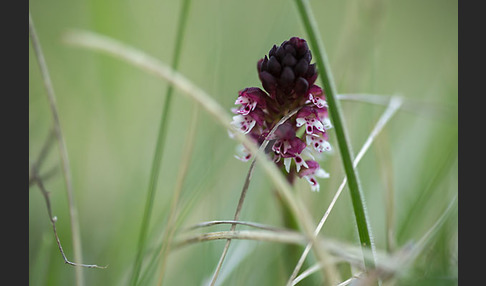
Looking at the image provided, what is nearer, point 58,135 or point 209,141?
point 58,135

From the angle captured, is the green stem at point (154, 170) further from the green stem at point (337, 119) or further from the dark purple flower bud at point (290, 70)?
the green stem at point (337, 119)

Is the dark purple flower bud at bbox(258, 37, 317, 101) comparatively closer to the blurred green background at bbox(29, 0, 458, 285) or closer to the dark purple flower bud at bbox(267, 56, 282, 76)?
the dark purple flower bud at bbox(267, 56, 282, 76)

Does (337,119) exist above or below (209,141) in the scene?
below

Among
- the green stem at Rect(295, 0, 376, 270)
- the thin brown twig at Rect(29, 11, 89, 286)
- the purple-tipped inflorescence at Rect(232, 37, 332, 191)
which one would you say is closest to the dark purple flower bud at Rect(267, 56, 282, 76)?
the purple-tipped inflorescence at Rect(232, 37, 332, 191)

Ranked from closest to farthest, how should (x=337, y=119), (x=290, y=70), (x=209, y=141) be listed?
(x=337, y=119), (x=290, y=70), (x=209, y=141)

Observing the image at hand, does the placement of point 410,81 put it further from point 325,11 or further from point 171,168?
point 171,168

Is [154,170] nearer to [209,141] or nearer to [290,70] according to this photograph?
[290,70]

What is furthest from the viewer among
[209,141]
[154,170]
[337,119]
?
[209,141]

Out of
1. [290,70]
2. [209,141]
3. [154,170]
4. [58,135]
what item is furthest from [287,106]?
[209,141]

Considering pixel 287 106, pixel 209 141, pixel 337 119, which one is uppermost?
pixel 209 141
